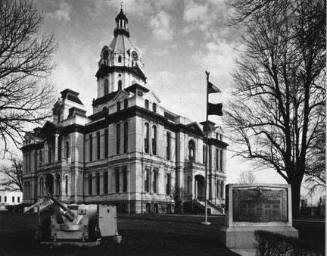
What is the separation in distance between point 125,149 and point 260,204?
108 feet

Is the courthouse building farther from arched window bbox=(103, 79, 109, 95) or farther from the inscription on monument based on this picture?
the inscription on monument

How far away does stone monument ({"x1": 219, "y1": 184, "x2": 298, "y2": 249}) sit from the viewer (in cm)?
1195

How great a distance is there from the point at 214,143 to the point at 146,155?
17.3m

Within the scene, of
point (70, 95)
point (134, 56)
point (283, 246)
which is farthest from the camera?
point (70, 95)

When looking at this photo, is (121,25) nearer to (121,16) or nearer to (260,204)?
(121,16)

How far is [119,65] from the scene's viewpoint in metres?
54.3

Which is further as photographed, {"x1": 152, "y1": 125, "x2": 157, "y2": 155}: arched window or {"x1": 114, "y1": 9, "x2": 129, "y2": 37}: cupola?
{"x1": 114, "y1": 9, "x2": 129, "y2": 37}: cupola

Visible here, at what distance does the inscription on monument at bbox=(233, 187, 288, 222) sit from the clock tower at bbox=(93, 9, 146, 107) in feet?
141

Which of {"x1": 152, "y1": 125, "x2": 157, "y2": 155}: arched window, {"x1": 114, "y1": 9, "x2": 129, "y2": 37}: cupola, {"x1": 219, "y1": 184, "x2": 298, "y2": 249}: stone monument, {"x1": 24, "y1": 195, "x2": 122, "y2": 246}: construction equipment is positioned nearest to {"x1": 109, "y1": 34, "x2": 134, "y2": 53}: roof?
{"x1": 114, "y1": 9, "x2": 129, "y2": 37}: cupola

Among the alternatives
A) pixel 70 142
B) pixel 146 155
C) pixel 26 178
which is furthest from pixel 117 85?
pixel 26 178

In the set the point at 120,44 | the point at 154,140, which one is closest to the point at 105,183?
the point at 154,140

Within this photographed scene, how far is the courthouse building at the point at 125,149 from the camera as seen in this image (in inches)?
1706

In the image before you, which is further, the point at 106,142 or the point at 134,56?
the point at 134,56

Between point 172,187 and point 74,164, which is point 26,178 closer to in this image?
point 74,164
